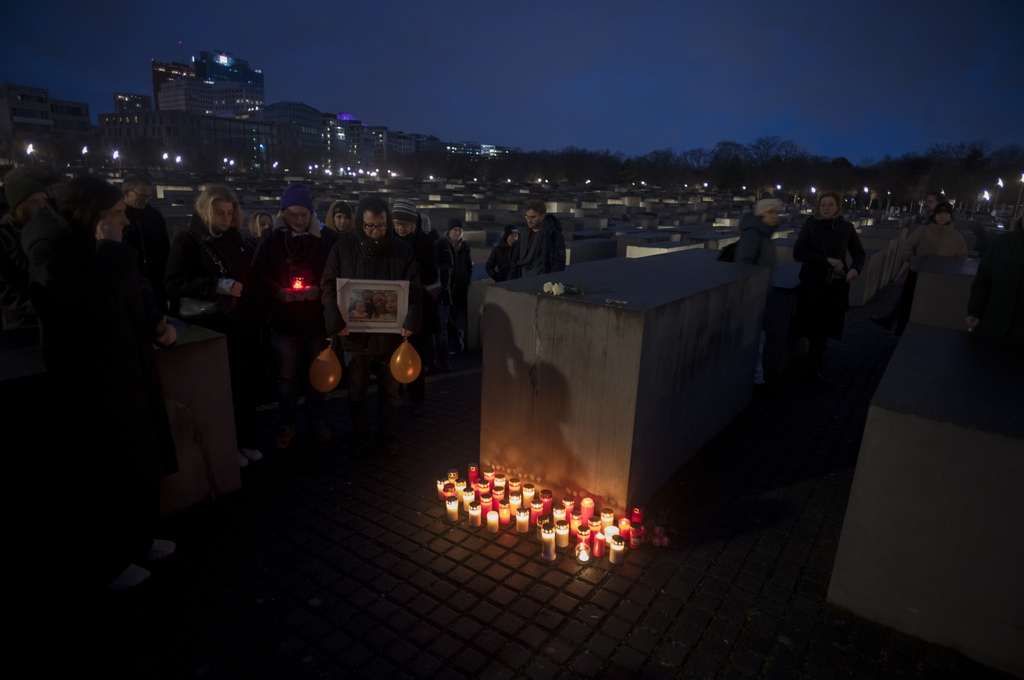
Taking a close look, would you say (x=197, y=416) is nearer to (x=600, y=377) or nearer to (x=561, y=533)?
(x=561, y=533)

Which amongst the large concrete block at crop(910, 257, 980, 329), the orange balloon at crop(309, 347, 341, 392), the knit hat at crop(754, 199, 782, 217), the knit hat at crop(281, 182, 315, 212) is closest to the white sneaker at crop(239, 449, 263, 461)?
the orange balloon at crop(309, 347, 341, 392)

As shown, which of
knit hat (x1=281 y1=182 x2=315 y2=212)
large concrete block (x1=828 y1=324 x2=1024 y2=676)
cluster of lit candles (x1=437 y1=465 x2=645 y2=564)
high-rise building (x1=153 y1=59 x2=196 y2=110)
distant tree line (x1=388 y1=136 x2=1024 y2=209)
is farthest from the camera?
high-rise building (x1=153 y1=59 x2=196 y2=110)

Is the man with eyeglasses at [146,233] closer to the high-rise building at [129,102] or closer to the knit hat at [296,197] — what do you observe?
the knit hat at [296,197]

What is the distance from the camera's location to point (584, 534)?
148 inches

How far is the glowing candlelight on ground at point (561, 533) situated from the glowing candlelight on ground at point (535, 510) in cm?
24

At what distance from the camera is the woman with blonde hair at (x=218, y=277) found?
14.1ft

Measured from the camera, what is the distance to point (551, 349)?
4051 mm

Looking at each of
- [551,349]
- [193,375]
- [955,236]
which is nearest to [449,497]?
[551,349]

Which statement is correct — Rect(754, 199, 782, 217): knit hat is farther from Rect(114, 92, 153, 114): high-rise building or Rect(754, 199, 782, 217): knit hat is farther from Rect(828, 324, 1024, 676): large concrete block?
Rect(114, 92, 153, 114): high-rise building

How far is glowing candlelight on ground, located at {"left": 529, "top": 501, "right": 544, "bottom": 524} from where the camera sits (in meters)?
4.03

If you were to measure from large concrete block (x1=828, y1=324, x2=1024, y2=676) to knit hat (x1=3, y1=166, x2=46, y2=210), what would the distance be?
5.20m

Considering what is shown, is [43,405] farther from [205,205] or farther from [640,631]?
[640,631]

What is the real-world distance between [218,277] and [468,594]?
9.39 feet

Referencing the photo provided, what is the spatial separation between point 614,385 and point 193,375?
274 cm
